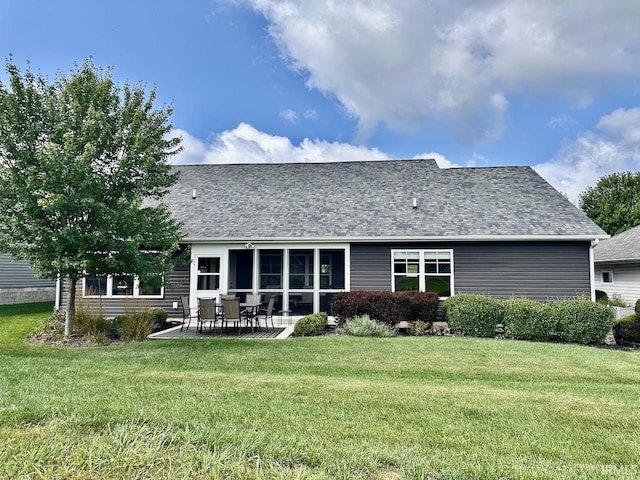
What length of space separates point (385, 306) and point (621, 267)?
1569 cm

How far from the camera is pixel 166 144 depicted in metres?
9.39

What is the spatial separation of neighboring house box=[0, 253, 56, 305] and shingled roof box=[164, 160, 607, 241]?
29.6 ft

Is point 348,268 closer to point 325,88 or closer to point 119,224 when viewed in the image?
point 119,224

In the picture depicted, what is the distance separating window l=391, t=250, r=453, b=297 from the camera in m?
11.9

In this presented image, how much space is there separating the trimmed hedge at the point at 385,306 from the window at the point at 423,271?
4.38ft

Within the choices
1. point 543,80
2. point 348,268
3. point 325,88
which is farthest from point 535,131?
point 348,268

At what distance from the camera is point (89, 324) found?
29.1 ft

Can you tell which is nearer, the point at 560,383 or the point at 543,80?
the point at 560,383

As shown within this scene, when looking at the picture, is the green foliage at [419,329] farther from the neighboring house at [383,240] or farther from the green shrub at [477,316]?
the neighboring house at [383,240]

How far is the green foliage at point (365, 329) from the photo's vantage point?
30.7 ft

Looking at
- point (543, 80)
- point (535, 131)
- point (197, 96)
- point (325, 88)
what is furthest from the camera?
point (535, 131)

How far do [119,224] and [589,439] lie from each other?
28.5 ft

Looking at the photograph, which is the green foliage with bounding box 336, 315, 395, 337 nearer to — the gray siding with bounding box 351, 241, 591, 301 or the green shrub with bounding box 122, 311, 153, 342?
the gray siding with bounding box 351, 241, 591, 301

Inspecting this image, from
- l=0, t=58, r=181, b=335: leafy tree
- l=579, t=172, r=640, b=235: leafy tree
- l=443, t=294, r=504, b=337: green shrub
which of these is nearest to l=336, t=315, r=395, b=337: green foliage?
l=443, t=294, r=504, b=337: green shrub
